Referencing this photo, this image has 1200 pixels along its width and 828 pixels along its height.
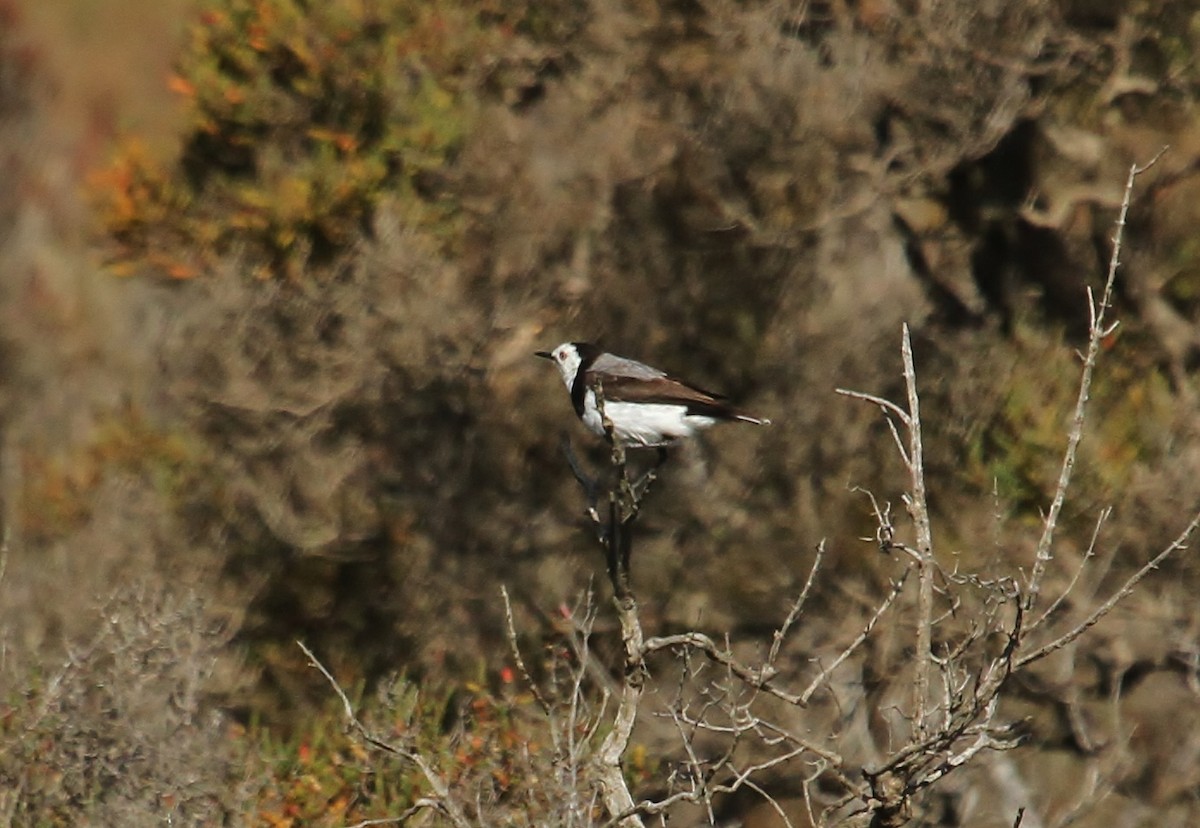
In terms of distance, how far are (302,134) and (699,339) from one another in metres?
3.38

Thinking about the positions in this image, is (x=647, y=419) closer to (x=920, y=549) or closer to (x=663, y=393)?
(x=663, y=393)

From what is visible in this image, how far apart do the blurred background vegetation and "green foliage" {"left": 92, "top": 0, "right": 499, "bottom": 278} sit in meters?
0.08

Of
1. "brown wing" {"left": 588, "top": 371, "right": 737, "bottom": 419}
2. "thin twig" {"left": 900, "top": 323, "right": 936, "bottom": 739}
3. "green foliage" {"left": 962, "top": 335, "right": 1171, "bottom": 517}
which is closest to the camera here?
"thin twig" {"left": 900, "top": 323, "right": 936, "bottom": 739}

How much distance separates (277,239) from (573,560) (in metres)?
2.98

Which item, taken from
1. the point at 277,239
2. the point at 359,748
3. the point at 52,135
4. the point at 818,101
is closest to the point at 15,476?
the point at 277,239

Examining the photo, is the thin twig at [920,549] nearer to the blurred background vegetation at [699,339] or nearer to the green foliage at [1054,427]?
the blurred background vegetation at [699,339]

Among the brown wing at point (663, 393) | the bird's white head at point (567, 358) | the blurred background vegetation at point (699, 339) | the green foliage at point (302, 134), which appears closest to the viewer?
the brown wing at point (663, 393)

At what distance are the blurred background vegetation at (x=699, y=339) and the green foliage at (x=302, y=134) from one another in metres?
0.08

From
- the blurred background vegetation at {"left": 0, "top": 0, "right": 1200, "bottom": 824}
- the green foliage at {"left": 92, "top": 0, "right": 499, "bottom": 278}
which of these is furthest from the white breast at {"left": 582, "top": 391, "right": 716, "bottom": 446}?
the green foliage at {"left": 92, "top": 0, "right": 499, "bottom": 278}

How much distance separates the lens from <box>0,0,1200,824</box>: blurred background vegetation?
1059cm

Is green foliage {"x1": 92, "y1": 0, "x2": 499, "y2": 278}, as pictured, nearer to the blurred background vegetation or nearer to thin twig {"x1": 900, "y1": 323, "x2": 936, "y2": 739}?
the blurred background vegetation

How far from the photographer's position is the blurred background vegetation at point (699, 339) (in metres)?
10.6

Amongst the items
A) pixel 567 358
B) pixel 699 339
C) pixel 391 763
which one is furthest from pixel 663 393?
pixel 699 339

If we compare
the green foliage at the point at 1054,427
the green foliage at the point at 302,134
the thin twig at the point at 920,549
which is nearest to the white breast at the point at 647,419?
the green foliage at the point at 1054,427
